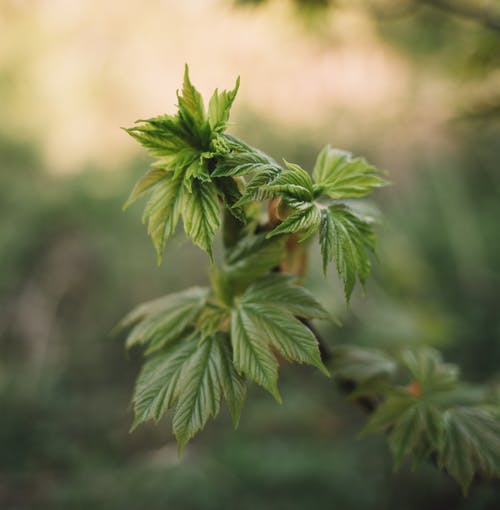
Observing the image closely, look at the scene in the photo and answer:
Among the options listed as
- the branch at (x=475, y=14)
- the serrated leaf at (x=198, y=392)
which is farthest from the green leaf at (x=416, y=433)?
the branch at (x=475, y=14)

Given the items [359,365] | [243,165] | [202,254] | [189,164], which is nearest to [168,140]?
[189,164]

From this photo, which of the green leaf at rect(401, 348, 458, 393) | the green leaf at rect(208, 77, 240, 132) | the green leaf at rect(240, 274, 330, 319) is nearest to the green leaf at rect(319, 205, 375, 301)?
the green leaf at rect(240, 274, 330, 319)

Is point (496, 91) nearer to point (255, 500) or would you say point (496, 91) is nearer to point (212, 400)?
point (212, 400)

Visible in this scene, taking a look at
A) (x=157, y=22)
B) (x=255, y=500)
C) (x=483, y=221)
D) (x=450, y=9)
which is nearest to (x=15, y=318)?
(x=255, y=500)

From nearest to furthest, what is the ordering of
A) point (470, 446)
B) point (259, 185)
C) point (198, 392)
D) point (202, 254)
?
point (259, 185) < point (198, 392) < point (470, 446) < point (202, 254)

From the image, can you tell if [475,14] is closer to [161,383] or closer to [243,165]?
[243,165]

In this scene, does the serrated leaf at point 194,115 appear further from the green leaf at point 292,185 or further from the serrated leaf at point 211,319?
the serrated leaf at point 211,319

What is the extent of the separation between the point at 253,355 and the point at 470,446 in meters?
0.54

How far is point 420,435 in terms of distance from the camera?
1021 mm

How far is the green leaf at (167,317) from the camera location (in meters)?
0.96

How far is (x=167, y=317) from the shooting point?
0.99m

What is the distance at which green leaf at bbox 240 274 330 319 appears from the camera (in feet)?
2.85

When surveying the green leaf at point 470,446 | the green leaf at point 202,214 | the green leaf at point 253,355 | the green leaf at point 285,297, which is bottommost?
the green leaf at point 470,446

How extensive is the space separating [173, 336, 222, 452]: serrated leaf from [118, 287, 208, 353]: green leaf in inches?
3.2
